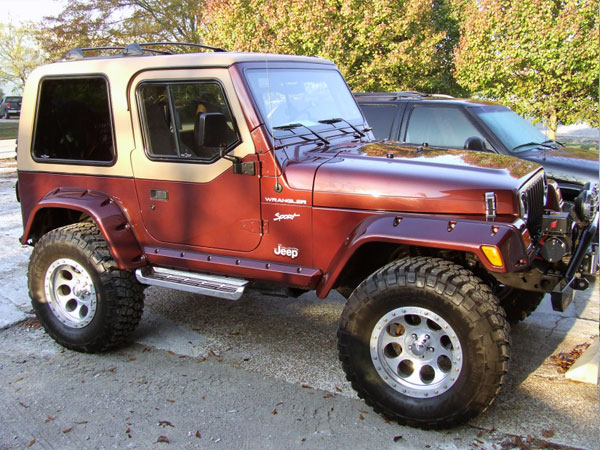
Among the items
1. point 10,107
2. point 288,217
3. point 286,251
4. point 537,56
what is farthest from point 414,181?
point 10,107

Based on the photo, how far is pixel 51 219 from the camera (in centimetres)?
Answer: 481

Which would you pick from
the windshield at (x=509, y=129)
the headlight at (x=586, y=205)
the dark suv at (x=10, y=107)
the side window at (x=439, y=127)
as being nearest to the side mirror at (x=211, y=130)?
the headlight at (x=586, y=205)

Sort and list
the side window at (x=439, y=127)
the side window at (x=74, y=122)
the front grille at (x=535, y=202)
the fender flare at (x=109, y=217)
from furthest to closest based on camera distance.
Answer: the side window at (x=439, y=127)
the side window at (x=74, y=122)
the fender flare at (x=109, y=217)
the front grille at (x=535, y=202)

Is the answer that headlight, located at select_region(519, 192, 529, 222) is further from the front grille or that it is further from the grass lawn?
the grass lawn

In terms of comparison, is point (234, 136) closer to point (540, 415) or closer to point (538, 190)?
point (538, 190)

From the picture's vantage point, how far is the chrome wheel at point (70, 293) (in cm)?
442

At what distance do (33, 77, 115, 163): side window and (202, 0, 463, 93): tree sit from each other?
7.83 metres

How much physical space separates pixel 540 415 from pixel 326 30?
9.59 m

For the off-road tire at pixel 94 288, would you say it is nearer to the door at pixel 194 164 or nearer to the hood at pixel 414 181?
the door at pixel 194 164

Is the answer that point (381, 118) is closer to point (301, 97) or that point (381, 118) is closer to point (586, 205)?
point (301, 97)

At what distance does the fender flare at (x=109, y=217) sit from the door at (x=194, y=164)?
179mm

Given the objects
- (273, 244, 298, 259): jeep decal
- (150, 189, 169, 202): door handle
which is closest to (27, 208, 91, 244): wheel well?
(150, 189, 169, 202): door handle

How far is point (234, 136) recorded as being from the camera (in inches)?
153

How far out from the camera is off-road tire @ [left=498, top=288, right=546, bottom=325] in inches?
175
